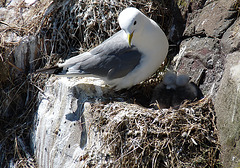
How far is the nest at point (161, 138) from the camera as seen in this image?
3.28 metres

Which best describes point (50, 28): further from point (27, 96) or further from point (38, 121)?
point (38, 121)

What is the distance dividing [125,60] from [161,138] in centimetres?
110

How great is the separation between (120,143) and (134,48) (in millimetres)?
1182

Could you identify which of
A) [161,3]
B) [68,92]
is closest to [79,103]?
[68,92]

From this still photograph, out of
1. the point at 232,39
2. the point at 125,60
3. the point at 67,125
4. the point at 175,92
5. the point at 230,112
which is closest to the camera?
the point at 230,112

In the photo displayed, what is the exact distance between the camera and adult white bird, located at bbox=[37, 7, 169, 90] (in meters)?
4.00

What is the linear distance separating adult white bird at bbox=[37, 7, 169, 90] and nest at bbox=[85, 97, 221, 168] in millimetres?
568

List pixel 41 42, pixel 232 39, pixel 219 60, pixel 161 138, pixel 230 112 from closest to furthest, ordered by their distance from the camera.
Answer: pixel 230 112, pixel 161 138, pixel 232 39, pixel 219 60, pixel 41 42

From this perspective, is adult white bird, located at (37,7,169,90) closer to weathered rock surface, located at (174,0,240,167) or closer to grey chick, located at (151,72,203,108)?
grey chick, located at (151,72,203,108)

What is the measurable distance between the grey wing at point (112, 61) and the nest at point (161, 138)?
60cm

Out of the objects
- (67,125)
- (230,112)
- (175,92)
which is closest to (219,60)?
(175,92)

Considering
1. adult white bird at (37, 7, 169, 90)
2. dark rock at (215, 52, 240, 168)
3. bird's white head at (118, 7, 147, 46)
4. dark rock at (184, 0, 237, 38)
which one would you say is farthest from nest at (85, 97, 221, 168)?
dark rock at (184, 0, 237, 38)

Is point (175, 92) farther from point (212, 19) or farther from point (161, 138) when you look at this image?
point (212, 19)

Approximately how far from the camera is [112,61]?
4109mm
